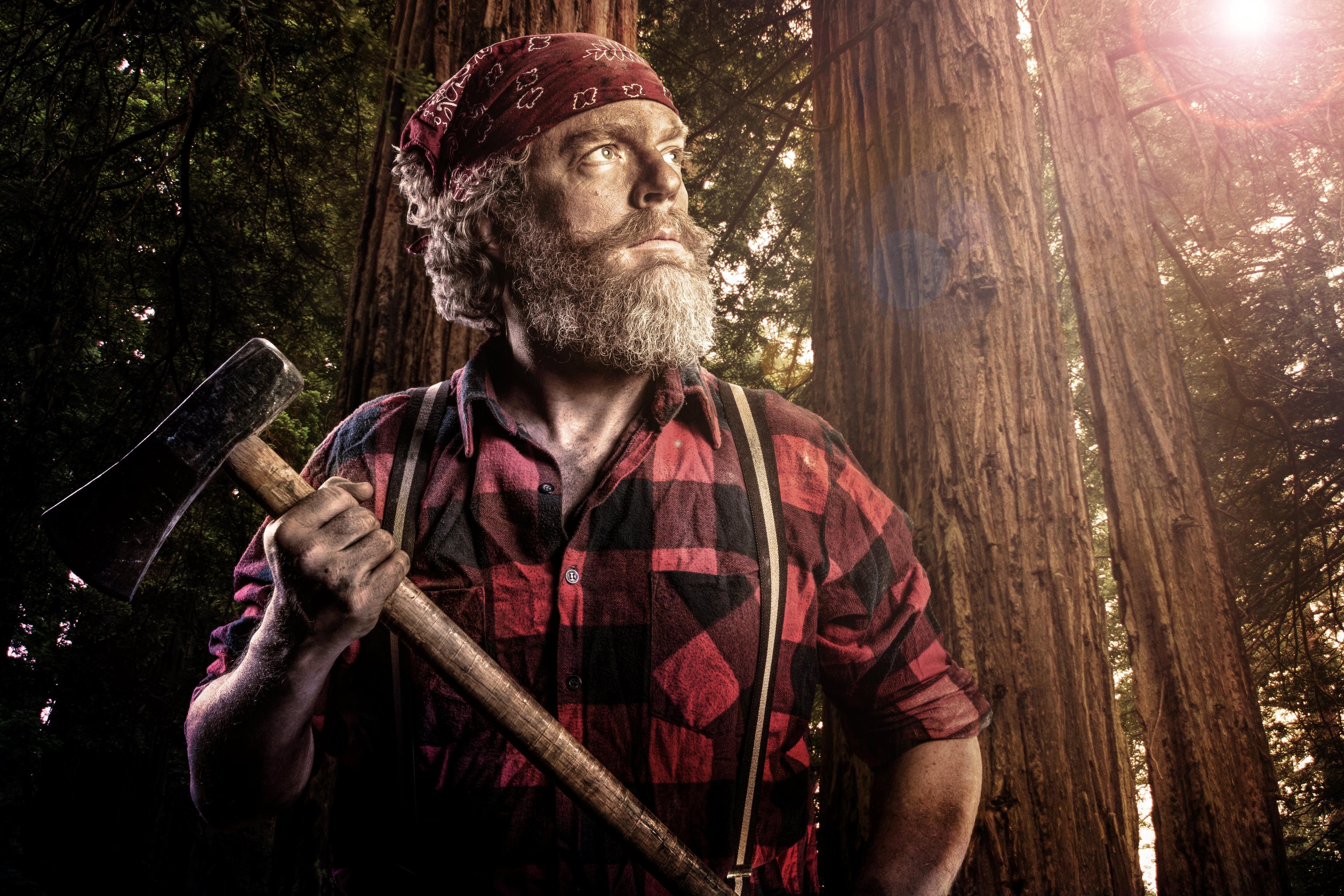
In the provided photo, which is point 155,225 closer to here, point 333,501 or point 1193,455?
point 333,501

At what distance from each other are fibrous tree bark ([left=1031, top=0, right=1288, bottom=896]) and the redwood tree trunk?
285 centimetres

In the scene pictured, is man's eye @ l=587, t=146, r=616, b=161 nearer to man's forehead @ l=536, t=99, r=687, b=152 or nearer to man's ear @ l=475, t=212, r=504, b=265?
man's forehead @ l=536, t=99, r=687, b=152

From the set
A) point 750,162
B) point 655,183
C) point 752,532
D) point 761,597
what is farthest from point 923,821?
point 750,162

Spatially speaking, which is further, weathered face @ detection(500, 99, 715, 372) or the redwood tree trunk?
the redwood tree trunk

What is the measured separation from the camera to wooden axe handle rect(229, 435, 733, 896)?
126 cm

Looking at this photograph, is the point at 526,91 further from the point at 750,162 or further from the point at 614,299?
the point at 750,162

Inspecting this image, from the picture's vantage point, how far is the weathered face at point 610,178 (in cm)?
173

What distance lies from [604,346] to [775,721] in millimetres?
938

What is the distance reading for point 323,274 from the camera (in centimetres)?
454

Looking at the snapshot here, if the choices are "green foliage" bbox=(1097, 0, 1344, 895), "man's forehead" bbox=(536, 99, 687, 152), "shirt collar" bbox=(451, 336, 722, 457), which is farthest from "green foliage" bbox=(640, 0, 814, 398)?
"green foliage" bbox=(1097, 0, 1344, 895)

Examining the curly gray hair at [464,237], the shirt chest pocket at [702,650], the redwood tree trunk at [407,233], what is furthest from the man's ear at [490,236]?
the shirt chest pocket at [702,650]

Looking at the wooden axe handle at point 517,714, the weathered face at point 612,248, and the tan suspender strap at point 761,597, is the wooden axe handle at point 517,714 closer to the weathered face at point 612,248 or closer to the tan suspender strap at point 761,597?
the tan suspender strap at point 761,597

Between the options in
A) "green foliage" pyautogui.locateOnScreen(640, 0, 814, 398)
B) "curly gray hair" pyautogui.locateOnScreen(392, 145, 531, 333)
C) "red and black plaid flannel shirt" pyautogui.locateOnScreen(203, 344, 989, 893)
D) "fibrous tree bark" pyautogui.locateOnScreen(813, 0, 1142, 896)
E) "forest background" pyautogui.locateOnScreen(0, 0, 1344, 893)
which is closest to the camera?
"red and black plaid flannel shirt" pyautogui.locateOnScreen(203, 344, 989, 893)

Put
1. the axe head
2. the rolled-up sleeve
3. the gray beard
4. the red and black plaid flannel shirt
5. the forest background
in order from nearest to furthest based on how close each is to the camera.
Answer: the axe head → the red and black plaid flannel shirt → the rolled-up sleeve → the gray beard → the forest background
